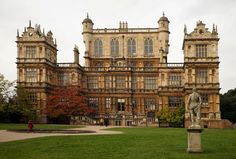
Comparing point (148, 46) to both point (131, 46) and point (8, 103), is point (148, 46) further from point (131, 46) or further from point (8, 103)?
point (8, 103)

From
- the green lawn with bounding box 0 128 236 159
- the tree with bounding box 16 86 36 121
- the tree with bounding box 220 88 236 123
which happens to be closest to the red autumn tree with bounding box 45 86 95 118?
the tree with bounding box 16 86 36 121

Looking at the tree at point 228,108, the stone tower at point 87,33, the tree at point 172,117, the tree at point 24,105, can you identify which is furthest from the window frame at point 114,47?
the tree at point 228,108

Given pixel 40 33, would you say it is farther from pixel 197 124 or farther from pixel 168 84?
pixel 197 124

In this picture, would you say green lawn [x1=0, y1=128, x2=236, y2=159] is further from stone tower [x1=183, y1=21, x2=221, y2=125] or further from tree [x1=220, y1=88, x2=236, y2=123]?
tree [x1=220, y1=88, x2=236, y2=123]

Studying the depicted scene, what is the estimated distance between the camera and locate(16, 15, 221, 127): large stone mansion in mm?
64875

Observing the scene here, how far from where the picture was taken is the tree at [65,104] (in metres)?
64.4

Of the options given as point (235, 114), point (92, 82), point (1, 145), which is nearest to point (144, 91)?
point (92, 82)

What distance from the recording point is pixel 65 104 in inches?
2537

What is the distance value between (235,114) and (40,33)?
125 feet

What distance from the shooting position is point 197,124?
72.3 feet

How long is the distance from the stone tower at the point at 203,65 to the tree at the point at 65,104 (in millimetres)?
16645

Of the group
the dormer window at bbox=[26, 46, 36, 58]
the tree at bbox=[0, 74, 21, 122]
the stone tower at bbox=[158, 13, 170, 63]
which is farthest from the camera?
the stone tower at bbox=[158, 13, 170, 63]

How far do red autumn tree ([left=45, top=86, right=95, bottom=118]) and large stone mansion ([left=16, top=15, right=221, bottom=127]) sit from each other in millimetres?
1735

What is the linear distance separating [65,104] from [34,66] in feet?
27.2
